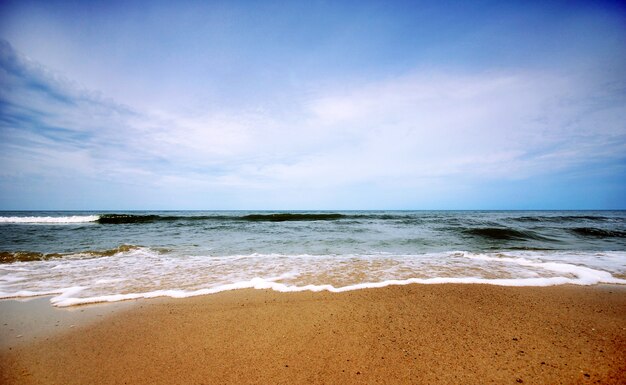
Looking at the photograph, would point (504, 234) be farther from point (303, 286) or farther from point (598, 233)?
Answer: point (303, 286)

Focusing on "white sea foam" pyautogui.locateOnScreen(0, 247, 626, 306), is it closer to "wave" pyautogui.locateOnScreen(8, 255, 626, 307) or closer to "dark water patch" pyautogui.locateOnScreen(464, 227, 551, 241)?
"wave" pyautogui.locateOnScreen(8, 255, 626, 307)

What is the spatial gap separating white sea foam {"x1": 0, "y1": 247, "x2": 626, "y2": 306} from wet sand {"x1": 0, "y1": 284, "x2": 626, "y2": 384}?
0.68 m

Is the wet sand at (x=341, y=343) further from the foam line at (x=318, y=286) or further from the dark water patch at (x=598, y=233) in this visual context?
the dark water patch at (x=598, y=233)

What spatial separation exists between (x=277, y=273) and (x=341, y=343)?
9.64 ft

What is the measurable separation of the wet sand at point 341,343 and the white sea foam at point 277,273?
68cm

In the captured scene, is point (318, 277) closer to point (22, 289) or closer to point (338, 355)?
point (338, 355)

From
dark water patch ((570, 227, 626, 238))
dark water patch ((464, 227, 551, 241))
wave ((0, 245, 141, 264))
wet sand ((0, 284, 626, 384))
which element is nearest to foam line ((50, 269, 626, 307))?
wet sand ((0, 284, 626, 384))

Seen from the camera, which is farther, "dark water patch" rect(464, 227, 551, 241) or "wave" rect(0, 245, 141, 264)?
"dark water patch" rect(464, 227, 551, 241)

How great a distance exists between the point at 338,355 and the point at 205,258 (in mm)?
5640

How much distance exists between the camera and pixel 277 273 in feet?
17.6

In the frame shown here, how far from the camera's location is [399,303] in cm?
359

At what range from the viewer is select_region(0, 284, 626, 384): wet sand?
216 cm

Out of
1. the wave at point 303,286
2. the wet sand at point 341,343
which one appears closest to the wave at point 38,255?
the wave at point 303,286

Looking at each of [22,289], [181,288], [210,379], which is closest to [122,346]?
[210,379]
